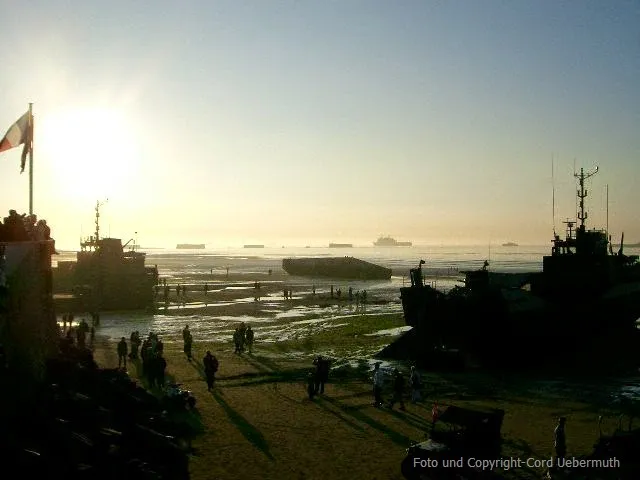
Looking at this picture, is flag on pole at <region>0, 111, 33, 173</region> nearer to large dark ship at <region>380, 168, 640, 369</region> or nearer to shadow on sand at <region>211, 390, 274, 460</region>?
shadow on sand at <region>211, 390, 274, 460</region>

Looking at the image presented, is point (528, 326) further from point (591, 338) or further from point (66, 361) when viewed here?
point (66, 361)

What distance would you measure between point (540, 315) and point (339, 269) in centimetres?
8066

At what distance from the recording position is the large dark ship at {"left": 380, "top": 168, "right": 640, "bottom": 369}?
89.7 feet

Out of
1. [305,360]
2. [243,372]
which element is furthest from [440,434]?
[305,360]

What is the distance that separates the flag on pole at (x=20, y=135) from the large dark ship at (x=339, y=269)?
85951 millimetres

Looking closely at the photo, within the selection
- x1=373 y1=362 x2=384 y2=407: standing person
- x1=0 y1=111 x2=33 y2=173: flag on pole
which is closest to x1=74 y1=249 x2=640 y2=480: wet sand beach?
→ x1=373 y1=362 x2=384 y2=407: standing person

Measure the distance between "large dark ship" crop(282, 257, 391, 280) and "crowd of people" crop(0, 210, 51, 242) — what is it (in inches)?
3436

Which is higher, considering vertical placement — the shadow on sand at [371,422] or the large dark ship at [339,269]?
the large dark ship at [339,269]

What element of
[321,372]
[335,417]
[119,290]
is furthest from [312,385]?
[119,290]

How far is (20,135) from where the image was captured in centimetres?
1825

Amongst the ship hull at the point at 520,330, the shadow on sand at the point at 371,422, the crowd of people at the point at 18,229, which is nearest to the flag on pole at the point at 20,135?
the crowd of people at the point at 18,229

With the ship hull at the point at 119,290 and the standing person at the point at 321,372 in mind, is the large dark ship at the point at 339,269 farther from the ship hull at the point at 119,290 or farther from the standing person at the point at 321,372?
the standing person at the point at 321,372

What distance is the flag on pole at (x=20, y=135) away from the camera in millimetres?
18094

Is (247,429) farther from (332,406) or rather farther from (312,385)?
(312,385)
